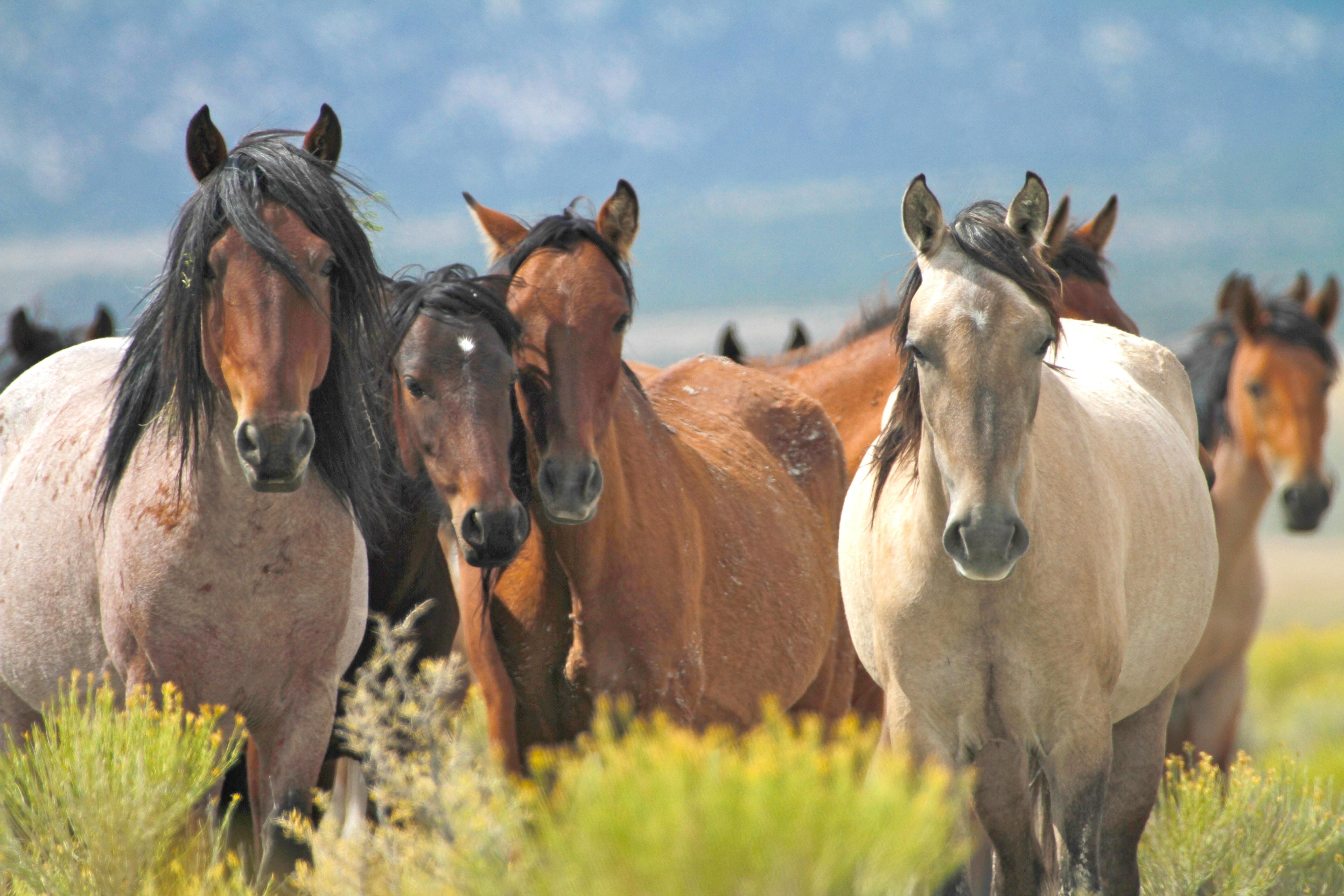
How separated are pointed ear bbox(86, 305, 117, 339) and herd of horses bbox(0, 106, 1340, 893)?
10.00 ft

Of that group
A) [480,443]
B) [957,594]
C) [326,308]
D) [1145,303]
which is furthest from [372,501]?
[1145,303]

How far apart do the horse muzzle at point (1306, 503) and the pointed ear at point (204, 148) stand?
5.93m

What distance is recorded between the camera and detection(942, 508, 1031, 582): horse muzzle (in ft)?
10.2

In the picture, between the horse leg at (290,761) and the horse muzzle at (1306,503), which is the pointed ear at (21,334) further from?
the horse muzzle at (1306,503)

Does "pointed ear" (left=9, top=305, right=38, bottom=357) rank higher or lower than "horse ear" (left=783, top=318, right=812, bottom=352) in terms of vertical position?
lower

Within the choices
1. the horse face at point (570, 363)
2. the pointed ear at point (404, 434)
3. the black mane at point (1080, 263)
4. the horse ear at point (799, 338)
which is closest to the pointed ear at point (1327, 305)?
the black mane at point (1080, 263)

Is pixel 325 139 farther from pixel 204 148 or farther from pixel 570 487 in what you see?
pixel 570 487

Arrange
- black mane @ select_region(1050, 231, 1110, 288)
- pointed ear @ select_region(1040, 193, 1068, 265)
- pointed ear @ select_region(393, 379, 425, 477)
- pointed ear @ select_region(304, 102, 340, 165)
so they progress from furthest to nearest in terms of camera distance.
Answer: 1. black mane @ select_region(1050, 231, 1110, 288)
2. pointed ear @ select_region(393, 379, 425, 477)
3. pointed ear @ select_region(1040, 193, 1068, 265)
4. pointed ear @ select_region(304, 102, 340, 165)

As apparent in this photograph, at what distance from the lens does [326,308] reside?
3443mm

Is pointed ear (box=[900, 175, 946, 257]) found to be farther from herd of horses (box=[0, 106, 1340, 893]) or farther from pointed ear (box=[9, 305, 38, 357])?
pointed ear (box=[9, 305, 38, 357])

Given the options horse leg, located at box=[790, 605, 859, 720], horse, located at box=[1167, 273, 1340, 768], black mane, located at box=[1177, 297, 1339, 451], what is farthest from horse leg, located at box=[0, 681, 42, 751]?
black mane, located at box=[1177, 297, 1339, 451]

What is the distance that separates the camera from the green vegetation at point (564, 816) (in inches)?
80.6

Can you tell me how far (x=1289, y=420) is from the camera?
6766mm

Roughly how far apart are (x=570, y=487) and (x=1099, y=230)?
382 cm
